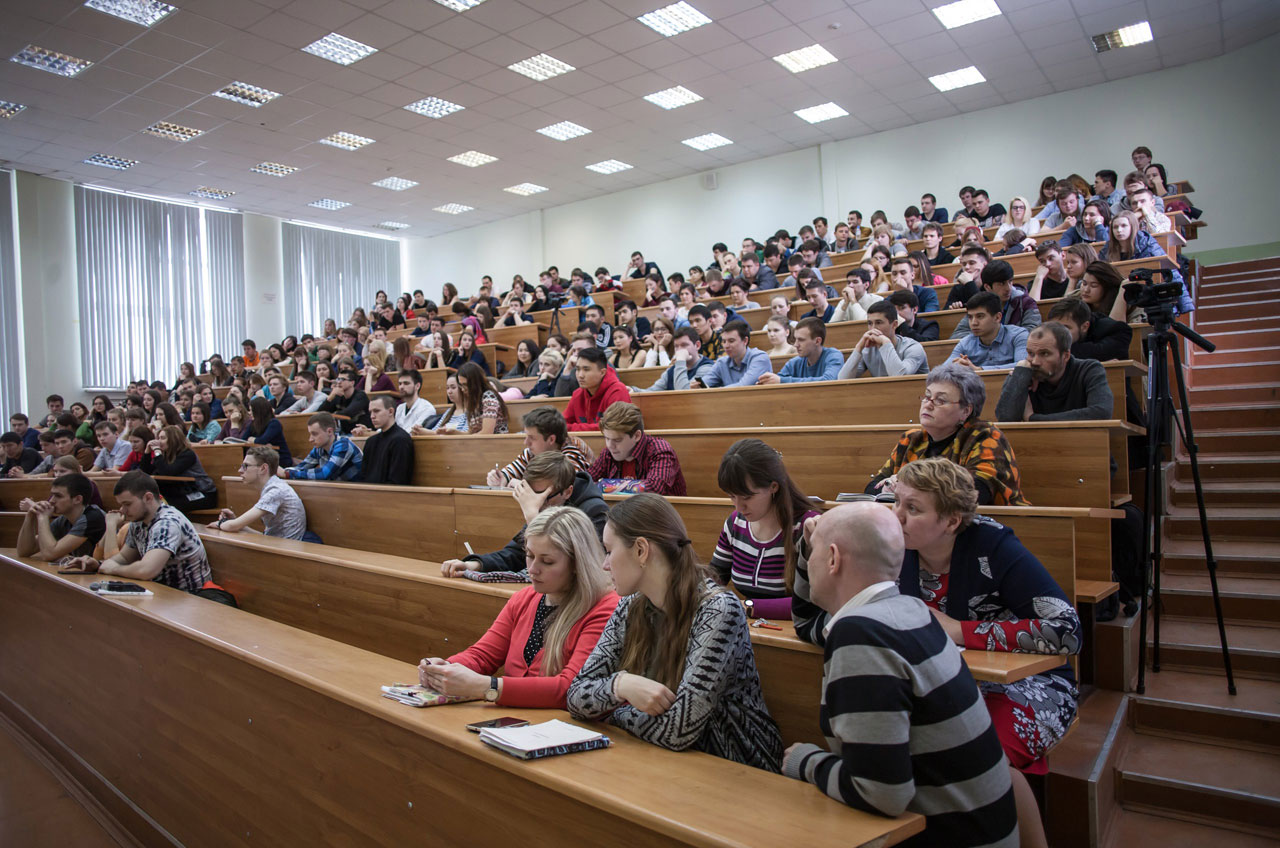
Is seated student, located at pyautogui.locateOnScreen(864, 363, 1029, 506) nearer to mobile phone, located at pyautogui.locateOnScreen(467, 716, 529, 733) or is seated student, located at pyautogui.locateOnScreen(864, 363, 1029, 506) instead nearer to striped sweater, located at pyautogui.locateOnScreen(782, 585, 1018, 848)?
striped sweater, located at pyautogui.locateOnScreen(782, 585, 1018, 848)

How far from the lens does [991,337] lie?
364cm

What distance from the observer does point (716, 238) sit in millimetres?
11898

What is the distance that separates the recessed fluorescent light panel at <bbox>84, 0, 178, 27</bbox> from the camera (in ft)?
20.5

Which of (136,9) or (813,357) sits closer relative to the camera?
(813,357)

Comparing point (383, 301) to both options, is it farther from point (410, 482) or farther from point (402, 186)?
point (410, 482)

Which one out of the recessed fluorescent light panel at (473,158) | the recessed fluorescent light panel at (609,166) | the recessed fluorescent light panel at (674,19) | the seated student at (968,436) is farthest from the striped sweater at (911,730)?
the recessed fluorescent light panel at (609,166)

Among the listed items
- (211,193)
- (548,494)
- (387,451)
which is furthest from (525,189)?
(548,494)

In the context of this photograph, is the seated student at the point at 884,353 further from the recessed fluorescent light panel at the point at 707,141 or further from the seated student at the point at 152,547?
the recessed fluorescent light panel at the point at 707,141

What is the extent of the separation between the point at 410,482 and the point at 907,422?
9.42 feet

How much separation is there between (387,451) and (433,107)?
577 centimetres

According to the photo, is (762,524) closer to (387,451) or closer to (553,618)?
(553,618)

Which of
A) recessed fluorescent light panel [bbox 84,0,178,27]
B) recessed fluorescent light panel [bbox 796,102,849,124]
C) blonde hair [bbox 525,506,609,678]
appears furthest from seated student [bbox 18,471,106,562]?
recessed fluorescent light panel [bbox 796,102,849,124]

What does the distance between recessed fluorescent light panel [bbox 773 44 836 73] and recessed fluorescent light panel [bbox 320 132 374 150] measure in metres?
5.23

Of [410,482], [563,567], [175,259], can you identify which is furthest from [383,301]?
[563,567]
